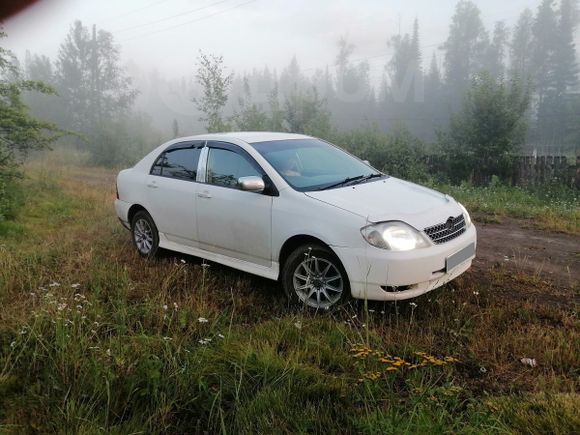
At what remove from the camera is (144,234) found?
589 centimetres

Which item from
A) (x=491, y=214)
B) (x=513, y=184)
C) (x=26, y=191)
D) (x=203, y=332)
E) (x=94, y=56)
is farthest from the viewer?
(x=94, y=56)

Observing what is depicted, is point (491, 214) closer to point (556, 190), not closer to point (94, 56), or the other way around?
point (556, 190)

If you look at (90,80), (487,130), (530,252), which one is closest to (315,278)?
(530,252)

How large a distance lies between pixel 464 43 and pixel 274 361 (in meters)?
87.9

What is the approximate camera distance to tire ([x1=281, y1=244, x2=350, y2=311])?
3895 millimetres

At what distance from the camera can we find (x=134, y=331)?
3.70m

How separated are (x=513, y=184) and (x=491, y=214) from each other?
19.1 ft

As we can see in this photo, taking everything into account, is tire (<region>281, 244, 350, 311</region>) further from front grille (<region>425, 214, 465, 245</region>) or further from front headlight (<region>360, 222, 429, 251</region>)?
front grille (<region>425, 214, 465, 245</region>)

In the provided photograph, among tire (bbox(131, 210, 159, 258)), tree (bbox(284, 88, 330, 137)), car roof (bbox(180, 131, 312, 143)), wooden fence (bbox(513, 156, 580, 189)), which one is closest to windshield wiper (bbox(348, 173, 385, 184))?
car roof (bbox(180, 131, 312, 143))

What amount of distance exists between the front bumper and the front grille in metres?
0.09

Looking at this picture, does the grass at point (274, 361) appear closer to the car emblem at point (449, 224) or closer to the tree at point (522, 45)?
the car emblem at point (449, 224)

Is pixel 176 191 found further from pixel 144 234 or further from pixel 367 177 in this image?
pixel 367 177

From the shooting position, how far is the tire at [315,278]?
3.89 meters

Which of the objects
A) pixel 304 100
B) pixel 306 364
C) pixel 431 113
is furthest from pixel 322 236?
pixel 431 113
